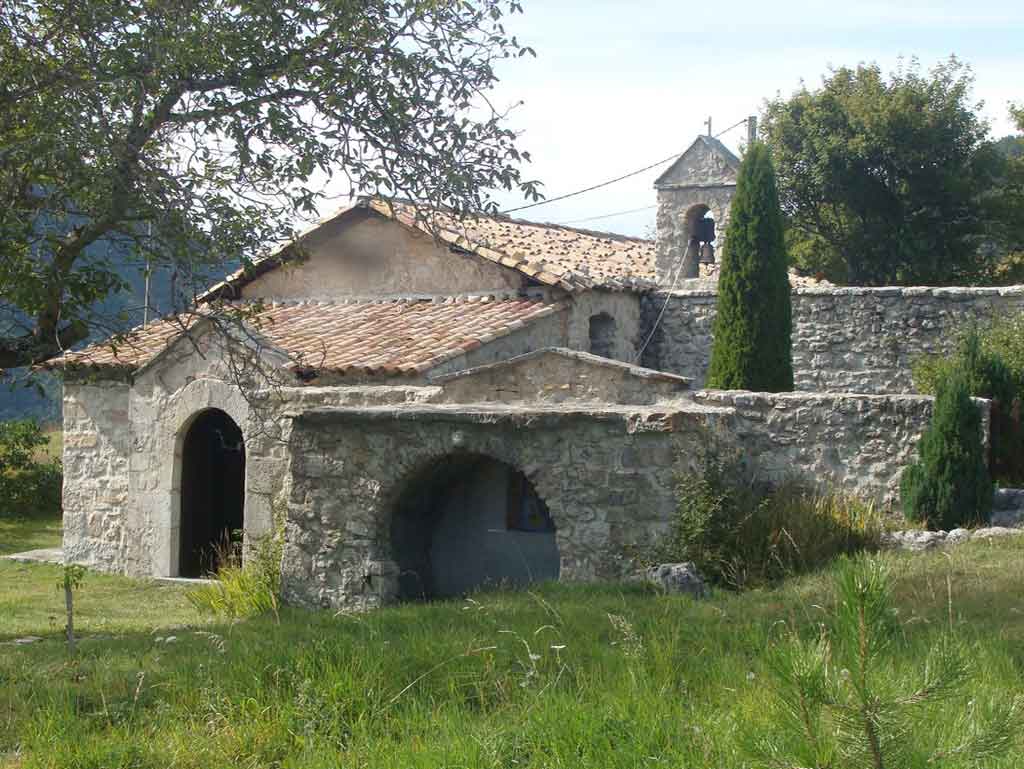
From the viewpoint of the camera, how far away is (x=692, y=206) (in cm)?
2181

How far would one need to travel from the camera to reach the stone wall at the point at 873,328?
1705 centimetres

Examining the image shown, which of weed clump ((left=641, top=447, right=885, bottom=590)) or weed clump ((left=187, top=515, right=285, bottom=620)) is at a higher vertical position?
weed clump ((left=641, top=447, right=885, bottom=590))

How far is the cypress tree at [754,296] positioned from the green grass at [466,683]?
28.8 feet

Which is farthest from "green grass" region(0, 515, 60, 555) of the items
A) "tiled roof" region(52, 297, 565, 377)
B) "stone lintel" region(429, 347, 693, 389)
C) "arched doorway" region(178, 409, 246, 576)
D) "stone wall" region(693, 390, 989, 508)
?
"stone wall" region(693, 390, 989, 508)

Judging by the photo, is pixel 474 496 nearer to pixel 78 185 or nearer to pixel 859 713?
pixel 78 185

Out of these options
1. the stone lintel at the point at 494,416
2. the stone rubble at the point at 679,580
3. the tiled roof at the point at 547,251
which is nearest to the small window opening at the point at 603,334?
the tiled roof at the point at 547,251

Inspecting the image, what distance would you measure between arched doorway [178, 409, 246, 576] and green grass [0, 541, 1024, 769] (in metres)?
9.19

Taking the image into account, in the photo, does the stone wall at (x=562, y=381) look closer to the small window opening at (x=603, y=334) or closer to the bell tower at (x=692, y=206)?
the small window opening at (x=603, y=334)

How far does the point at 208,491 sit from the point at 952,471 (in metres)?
11.3

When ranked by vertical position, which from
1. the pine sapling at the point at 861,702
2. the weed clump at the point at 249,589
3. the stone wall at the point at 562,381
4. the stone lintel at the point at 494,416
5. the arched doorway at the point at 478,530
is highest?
the stone wall at the point at 562,381

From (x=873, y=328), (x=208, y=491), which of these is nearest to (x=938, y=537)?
(x=873, y=328)

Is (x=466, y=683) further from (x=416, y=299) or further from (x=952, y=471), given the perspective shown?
(x=416, y=299)

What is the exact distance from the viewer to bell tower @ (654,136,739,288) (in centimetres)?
2150

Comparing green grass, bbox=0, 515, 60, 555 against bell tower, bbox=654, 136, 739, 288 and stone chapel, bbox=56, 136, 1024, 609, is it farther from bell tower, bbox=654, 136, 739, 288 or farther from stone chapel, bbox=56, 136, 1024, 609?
bell tower, bbox=654, 136, 739, 288
